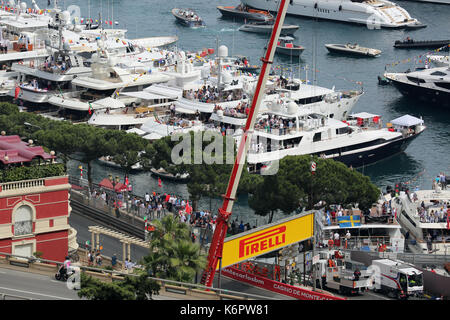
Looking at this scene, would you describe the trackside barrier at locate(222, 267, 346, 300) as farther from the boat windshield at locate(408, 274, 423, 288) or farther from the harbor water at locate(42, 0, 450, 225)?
the harbor water at locate(42, 0, 450, 225)

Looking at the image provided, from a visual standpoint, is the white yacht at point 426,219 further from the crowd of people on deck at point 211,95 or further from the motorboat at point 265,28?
the motorboat at point 265,28

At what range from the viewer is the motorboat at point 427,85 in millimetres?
104250

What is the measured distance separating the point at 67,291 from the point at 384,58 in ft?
299

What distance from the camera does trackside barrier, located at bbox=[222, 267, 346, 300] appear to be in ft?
151

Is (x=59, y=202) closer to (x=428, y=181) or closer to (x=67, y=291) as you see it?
(x=67, y=291)

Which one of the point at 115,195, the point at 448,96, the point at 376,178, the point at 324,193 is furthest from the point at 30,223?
the point at 448,96

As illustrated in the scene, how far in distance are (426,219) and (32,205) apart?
24488 mm

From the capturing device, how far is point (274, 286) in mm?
48219

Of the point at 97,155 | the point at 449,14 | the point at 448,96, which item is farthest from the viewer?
the point at 449,14

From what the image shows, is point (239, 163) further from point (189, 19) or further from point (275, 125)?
point (189, 19)

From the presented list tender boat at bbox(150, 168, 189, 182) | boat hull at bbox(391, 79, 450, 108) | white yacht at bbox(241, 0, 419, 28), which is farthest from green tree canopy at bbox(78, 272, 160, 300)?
white yacht at bbox(241, 0, 419, 28)

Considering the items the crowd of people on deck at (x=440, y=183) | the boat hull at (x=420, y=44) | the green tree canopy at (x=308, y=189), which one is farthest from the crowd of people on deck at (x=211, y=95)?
the boat hull at (x=420, y=44)
